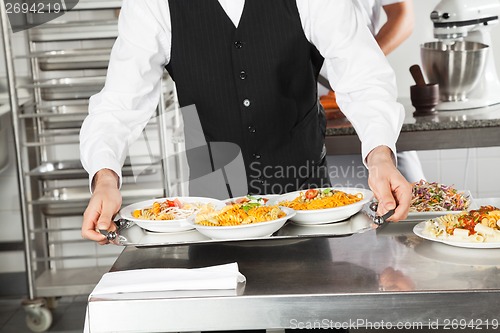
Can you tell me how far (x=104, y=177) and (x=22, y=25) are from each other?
9.75 ft

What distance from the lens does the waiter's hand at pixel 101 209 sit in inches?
74.2

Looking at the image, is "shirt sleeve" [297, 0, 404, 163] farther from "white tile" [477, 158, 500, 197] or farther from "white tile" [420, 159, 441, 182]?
"white tile" [477, 158, 500, 197]

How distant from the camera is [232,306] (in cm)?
165

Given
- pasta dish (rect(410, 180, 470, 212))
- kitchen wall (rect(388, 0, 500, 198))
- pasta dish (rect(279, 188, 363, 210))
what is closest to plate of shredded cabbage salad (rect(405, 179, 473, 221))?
pasta dish (rect(410, 180, 470, 212))

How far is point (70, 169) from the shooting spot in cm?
484

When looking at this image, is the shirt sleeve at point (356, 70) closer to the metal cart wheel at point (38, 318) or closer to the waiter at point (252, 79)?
the waiter at point (252, 79)

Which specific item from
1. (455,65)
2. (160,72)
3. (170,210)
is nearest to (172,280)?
(170,210)

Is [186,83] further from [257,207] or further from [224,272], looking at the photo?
[224,272]

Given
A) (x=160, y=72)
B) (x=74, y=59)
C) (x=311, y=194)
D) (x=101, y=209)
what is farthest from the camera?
(x=74, y=59)

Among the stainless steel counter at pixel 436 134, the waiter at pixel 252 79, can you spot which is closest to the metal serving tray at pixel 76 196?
the stainless steel counter at pixel 436 134

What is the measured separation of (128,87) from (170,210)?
1.91 feet

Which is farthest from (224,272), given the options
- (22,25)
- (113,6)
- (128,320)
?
(22,25)

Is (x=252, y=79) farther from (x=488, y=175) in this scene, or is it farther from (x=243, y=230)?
(x=488, y=175)

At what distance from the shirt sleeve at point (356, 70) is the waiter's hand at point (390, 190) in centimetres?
17
